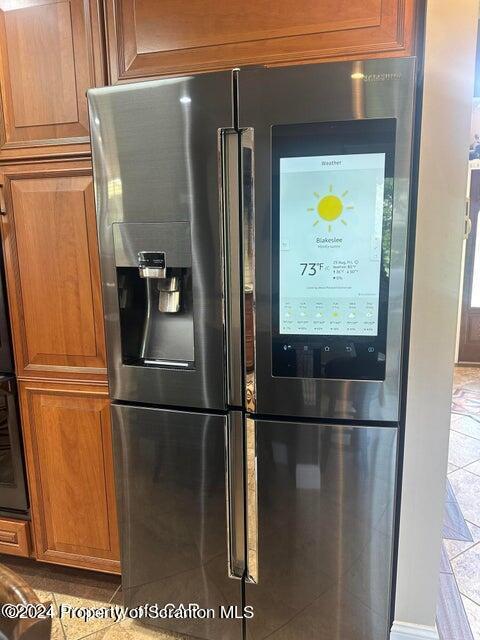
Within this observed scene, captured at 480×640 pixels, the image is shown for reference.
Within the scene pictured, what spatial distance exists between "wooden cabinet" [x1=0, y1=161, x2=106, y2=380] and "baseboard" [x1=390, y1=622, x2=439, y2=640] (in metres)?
1.29

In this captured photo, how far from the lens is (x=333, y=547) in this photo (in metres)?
1.32

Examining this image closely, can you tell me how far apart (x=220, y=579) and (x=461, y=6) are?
1.76 meters

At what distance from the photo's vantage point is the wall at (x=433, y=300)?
1.16 metres

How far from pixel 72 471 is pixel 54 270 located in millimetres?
746

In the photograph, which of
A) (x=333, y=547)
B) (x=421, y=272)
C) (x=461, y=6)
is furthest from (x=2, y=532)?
(x=461, y=6)

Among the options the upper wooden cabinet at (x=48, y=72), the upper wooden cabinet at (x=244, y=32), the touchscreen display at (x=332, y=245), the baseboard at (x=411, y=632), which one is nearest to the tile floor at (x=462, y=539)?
the baseboard at (x=411, y=632)

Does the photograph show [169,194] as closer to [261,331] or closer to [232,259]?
[232,259]

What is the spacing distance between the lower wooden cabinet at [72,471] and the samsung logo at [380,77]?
4.11 feet

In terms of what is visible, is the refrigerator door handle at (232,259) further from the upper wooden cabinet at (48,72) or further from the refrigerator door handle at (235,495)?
the upper wooden cabinet at (48,72)

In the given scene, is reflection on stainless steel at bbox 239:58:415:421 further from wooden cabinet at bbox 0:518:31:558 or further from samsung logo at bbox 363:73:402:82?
wooden cabinet at bbox 0:518:31:558

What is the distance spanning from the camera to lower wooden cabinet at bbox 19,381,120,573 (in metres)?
1.62

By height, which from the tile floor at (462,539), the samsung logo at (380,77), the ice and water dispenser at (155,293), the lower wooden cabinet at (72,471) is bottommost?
the tile floor at (462,539)

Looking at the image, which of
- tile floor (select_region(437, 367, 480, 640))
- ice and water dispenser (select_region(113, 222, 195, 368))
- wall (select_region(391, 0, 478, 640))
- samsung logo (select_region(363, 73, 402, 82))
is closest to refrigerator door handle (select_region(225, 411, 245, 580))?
ice and water dispenser (select_region(113, 222, 195, 368))

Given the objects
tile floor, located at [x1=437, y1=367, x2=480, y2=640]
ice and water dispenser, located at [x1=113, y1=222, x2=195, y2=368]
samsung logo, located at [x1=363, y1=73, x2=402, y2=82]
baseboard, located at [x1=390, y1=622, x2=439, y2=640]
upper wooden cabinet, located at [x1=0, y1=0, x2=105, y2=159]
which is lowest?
tile floor, located at [x1=437, y1=367, x2=480, y2=640]
